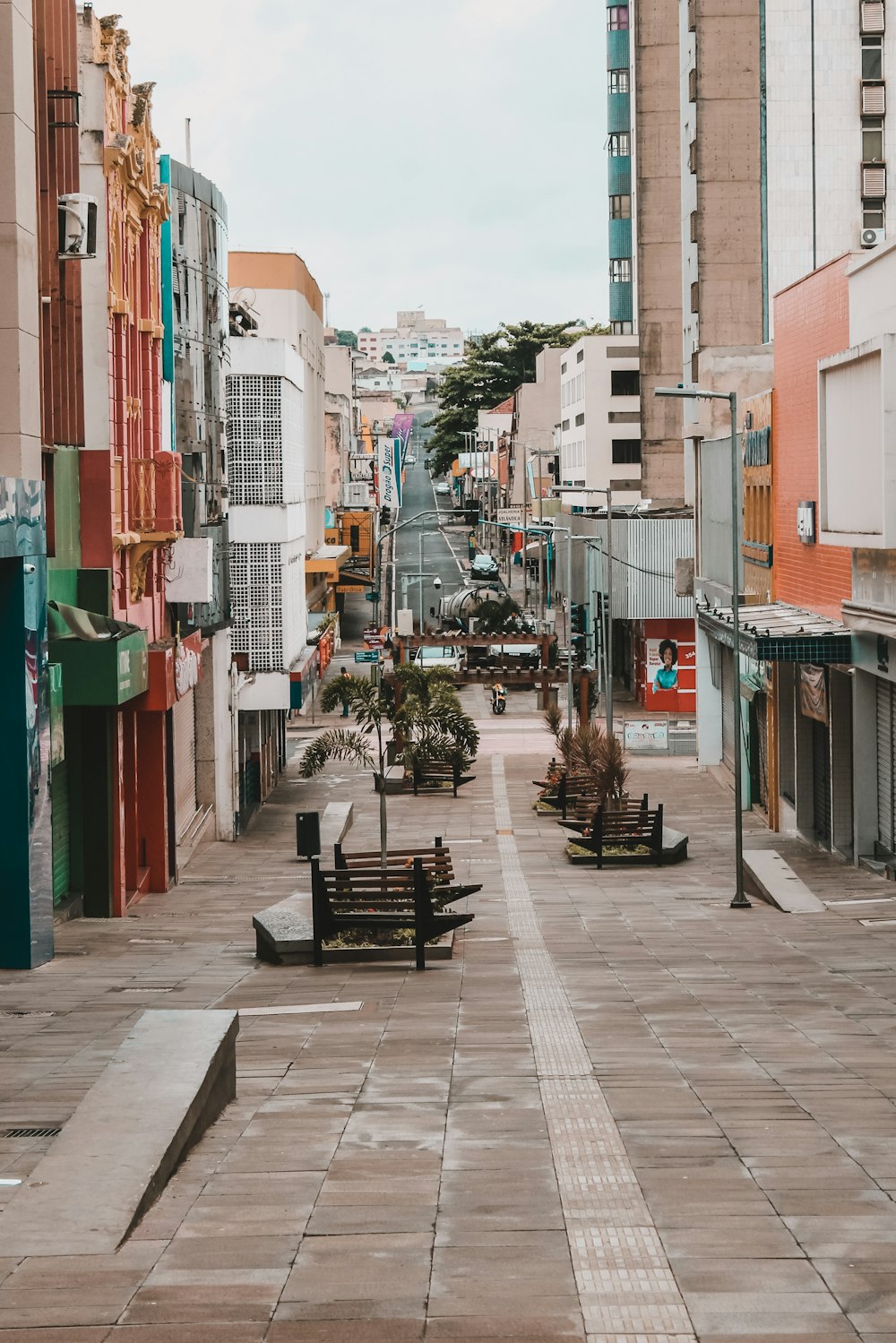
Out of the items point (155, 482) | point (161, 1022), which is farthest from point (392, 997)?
point (155, 482)

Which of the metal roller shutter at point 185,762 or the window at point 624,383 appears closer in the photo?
the metal roller shutter at point 185,762

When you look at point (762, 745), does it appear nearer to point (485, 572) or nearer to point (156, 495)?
point (156, 495)

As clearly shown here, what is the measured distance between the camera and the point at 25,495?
62.8ft

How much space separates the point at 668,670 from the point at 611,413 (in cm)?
3787

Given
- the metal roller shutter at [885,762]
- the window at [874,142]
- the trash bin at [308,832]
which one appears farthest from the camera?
the window at [874,142]

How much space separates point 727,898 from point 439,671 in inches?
971

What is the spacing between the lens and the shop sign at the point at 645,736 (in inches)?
2283

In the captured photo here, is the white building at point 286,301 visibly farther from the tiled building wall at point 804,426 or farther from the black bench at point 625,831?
the black bench at point 625,831

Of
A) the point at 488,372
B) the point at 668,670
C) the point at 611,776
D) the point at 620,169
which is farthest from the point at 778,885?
the point at 488,372

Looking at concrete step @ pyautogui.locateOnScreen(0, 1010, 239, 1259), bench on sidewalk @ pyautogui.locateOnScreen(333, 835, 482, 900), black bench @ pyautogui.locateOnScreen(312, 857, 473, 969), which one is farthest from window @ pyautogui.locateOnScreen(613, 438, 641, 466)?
concrete step @ pyautogui.locateOnScreen(0, 1010, 239, 1259)

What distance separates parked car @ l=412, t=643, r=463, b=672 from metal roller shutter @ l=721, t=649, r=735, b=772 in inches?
1167

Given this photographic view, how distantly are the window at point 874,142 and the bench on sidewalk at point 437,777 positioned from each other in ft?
99.4

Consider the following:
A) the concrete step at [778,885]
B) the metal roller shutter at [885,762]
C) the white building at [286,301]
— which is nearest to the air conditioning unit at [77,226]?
the concrete step at [778,885]

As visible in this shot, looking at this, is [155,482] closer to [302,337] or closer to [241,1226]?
[241,1226]
